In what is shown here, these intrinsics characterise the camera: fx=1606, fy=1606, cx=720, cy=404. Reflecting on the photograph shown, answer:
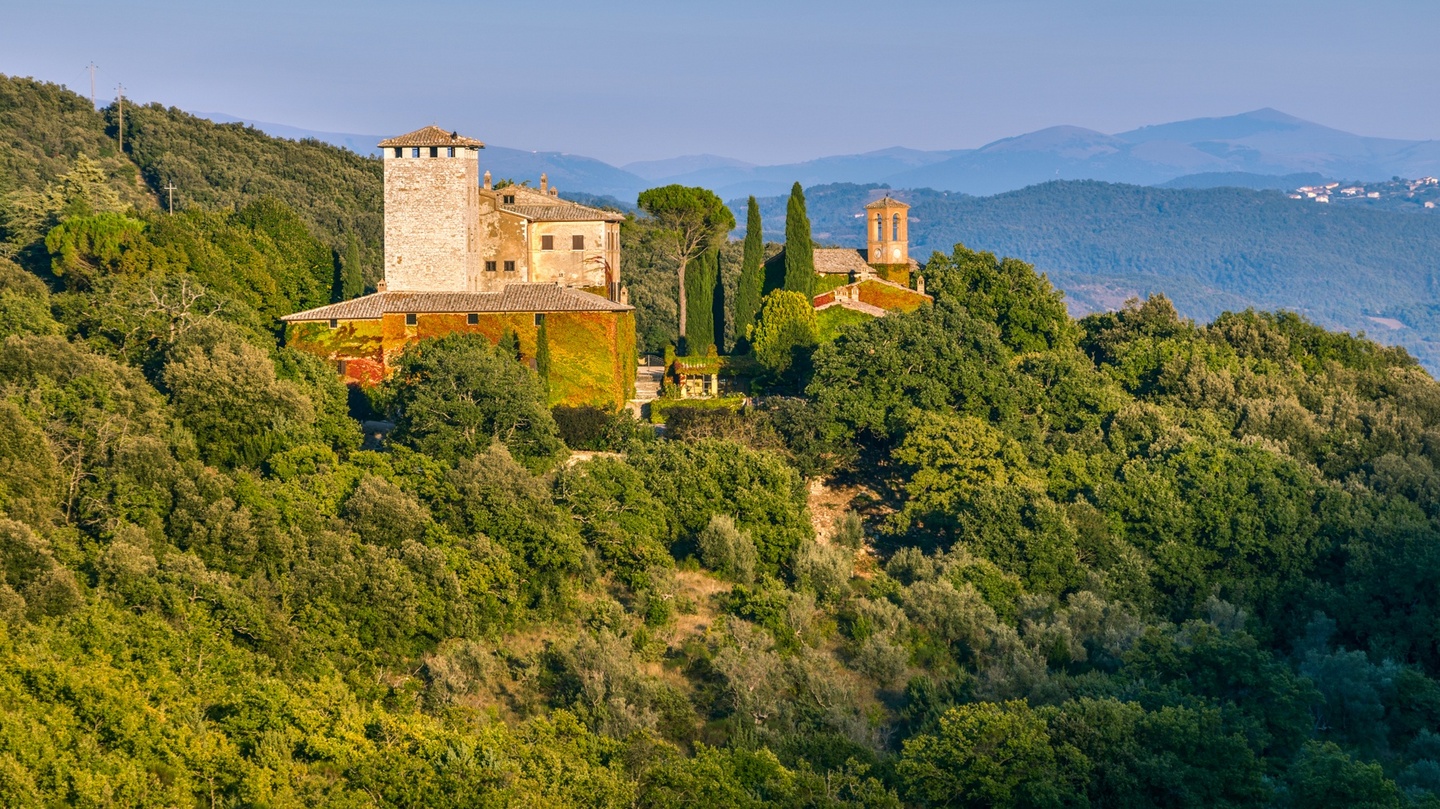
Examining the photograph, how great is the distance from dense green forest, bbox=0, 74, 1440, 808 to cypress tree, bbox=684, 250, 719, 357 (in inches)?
414

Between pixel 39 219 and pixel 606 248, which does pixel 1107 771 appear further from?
pixel 39 219

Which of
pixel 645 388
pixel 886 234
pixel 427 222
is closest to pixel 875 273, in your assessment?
pixel 886 234

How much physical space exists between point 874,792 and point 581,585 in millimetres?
12423

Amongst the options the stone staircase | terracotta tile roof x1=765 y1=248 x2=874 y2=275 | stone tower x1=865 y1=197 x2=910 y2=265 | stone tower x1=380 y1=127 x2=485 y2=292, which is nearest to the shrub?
the stone staircase

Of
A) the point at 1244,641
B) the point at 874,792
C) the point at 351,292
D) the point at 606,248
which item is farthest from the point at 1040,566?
the point at 351,292

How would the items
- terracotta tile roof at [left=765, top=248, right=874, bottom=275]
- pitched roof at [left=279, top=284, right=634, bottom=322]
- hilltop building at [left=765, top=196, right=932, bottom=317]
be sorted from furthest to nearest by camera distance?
terracotta tile roof at [left=765, top=248, right=874, bottom=275] → hilltop building at [left=765, top=196, right=932, bottom=317] → pitched roof at [left=279, top=284, right=634, bottom=322]

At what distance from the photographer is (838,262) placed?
Result: 204 ft

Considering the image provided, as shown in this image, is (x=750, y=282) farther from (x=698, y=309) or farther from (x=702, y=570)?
(x=702, y=570)

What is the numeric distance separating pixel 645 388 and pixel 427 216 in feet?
29.4

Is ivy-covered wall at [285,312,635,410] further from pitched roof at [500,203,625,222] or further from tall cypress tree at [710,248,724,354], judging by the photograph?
tall cypress tree at [710,248,724,354]

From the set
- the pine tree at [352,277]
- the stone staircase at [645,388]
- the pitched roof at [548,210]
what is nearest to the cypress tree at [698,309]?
the stone staircase at [645,388]

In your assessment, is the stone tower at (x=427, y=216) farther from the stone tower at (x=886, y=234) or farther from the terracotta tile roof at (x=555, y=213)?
the stone tower at (x=886, y=234)

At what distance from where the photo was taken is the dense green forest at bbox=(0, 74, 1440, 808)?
2731 centimetres

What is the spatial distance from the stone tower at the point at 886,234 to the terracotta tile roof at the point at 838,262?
706 mm
